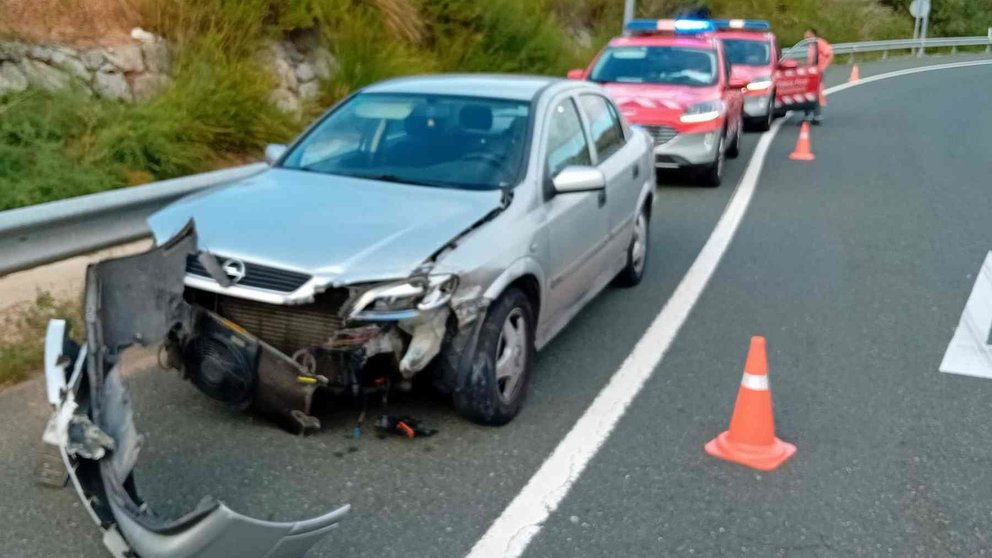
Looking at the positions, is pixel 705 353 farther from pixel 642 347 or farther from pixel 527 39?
pixel 527 39

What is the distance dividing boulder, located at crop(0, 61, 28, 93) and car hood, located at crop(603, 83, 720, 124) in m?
6.07

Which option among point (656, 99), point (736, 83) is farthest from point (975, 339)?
point (736, 83)

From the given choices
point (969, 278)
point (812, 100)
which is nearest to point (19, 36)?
point (969, 278)

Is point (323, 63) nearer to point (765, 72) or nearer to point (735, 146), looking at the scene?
point (735, 146)

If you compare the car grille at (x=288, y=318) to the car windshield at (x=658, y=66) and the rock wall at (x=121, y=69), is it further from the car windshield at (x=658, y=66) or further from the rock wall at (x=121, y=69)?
the car windshield at (x=658, y=66)

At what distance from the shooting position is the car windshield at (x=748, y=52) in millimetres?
18891

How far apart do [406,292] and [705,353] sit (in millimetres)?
2597

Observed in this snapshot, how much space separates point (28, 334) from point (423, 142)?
2459mm

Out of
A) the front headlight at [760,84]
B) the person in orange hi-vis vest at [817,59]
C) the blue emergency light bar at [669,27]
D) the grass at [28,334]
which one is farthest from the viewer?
the person in orange hi-vis vest at [817,59]

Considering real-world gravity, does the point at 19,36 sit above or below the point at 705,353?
above

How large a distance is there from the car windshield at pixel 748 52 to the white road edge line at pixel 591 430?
9897 mm

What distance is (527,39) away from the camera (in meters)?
17.4

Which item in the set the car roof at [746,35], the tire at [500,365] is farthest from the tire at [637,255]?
the car roof at [746,35]

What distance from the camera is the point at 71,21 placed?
10414mm
